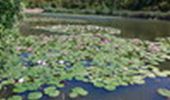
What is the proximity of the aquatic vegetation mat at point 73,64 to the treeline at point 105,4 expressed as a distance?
19296mm

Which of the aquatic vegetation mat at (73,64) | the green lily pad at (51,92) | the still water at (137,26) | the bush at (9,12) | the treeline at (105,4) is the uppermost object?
the bush at (9,12)

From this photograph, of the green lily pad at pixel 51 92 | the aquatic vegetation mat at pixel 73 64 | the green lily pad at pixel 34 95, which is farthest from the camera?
the aquatic vegetation mat at pixel 73 64

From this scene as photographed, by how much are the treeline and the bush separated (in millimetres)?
20559

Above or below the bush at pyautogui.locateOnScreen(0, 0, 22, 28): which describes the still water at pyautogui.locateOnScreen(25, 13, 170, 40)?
below

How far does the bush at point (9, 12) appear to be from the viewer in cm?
687

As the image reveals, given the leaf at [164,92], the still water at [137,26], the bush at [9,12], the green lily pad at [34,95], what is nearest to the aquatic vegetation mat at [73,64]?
the green lily pad at [34,95]

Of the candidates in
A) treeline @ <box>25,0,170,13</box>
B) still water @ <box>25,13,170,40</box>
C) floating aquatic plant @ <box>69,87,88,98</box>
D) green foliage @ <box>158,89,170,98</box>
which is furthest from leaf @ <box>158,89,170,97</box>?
treeline @ <box>25,0,170,13</box>

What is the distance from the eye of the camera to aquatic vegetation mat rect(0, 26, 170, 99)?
5.31 m

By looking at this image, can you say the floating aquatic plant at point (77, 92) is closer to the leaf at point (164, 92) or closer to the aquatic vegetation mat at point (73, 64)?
the aquatic vegetation mat at point (73, 64)

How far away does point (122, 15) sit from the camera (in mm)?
25656

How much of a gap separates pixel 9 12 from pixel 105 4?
81.3 feet

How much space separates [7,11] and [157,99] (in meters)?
3.53

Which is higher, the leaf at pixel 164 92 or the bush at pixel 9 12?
the bush at pixel 9 12

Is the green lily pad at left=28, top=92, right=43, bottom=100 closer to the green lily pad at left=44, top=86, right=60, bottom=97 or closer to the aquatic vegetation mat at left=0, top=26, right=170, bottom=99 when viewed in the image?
the aquatic vegetation mat at left=0, top=26, right=170, bottom=99
